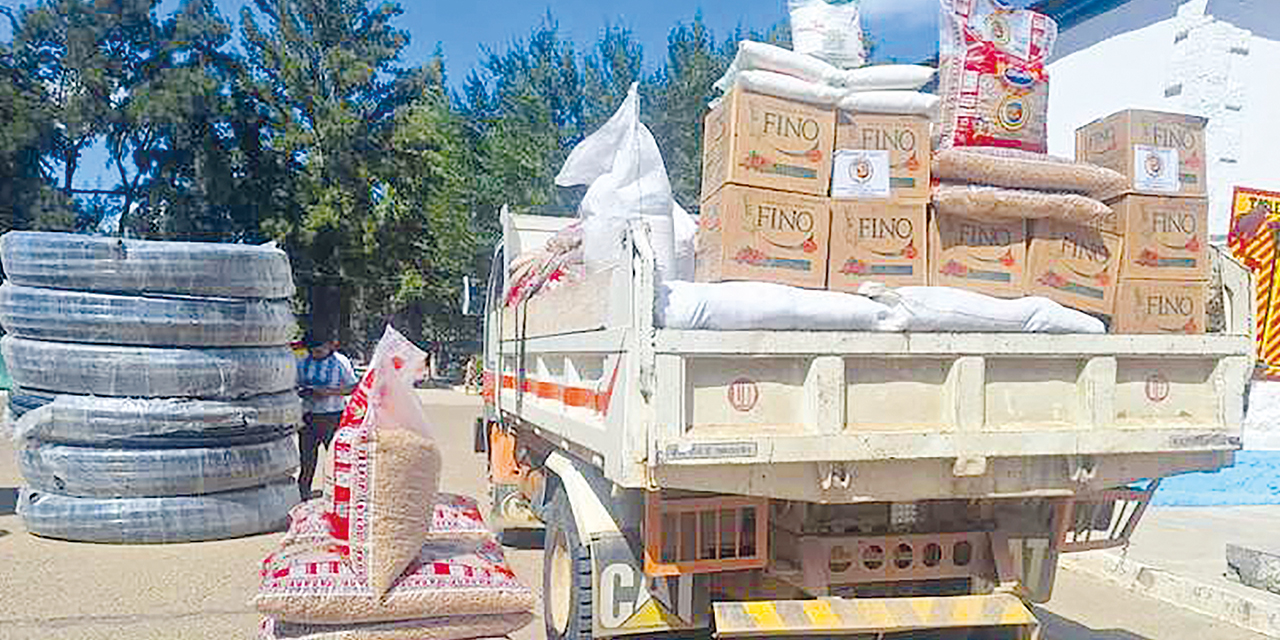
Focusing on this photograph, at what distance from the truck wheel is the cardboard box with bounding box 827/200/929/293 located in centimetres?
162

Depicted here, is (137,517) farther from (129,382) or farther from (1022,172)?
(1022,172)

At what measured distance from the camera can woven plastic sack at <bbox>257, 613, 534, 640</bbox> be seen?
332cm

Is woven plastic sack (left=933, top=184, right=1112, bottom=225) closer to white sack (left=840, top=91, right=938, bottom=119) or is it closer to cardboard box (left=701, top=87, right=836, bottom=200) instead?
white sack (left=840, top=91, right=938, bottom=119)

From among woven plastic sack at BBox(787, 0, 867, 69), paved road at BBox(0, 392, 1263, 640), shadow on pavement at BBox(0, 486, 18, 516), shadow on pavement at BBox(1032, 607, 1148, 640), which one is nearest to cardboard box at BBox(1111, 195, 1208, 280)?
woven plastic sack at BBox(787, 0, 867, 69)

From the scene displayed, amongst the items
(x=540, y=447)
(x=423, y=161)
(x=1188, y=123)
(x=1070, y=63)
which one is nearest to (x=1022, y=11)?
(x=1188, y=123)

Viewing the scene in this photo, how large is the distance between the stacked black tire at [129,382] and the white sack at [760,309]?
4.79m

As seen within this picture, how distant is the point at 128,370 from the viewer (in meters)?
7.15

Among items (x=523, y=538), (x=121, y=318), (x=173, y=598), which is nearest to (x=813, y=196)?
(x=173, y=598)

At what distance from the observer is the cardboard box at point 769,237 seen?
13.5ft

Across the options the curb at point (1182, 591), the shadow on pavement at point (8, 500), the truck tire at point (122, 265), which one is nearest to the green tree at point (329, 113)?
the shadow on pavement at point (8, 500)

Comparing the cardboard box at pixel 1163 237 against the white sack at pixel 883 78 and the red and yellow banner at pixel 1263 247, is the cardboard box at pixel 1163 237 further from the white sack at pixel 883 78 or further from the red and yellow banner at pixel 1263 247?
the red and yellow banner at pixel 1263 247

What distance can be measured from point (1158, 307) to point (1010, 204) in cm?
87

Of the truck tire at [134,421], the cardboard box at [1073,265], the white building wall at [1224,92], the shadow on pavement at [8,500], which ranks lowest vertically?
the shadow on pavement at [8,500]

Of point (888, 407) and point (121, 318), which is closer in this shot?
point (888, 407)
